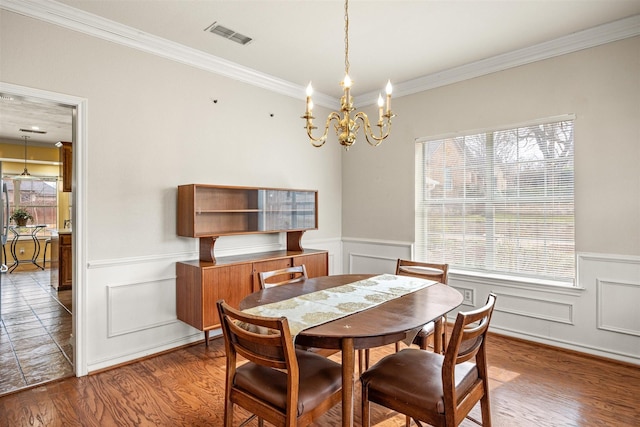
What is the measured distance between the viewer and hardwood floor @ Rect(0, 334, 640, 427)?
2270mm

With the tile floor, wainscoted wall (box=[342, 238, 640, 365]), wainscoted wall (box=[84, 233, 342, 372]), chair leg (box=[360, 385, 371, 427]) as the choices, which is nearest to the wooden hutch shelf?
wainscoted wall (box=[84, 233, 342, 372])

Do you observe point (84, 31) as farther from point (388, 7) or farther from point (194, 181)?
point (388, 7)

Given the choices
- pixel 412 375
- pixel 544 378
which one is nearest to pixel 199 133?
pixel 412 375

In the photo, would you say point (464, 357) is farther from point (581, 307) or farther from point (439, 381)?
point (581, 307)

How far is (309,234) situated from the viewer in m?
4.68

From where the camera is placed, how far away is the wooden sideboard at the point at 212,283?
3117mm

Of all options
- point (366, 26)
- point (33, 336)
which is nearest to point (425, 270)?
point (366, 26)

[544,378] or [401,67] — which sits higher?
[401,67]

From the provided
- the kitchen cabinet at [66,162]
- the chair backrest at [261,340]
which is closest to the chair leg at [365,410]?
the chair backrest at [261,340]

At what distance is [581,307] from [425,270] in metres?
1.47

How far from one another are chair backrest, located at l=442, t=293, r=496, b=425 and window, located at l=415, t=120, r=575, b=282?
2.10 metres

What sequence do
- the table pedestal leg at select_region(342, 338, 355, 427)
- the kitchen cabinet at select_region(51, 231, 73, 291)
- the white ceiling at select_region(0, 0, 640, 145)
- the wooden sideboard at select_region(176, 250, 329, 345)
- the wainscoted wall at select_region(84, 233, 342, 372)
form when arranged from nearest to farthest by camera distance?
the table pedestal leg at select_region(342, 338, 355, 427)
the white ceiling at select_region(0, 0, 640, 145)
the wainscoted wall at select_region(84, 233, 342, 372)
the wooden sideboard at select_region(176, 250, 329, 345)
the kitchen cabinet at select_region(51, 231, 73, 291)

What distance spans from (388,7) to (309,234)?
2.76 metres

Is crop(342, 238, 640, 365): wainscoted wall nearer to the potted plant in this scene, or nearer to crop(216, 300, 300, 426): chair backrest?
crop(216, 300, 300, 426): chair backrest
